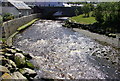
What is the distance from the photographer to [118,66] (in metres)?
19.8

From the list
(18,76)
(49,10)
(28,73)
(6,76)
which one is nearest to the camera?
(6,76)

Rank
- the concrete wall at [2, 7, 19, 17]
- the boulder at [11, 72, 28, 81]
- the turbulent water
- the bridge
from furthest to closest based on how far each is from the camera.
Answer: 1. the bridge
2. the concrete wall at [2, 7, 19, 17]
3. the turbulent water
4. the boulder at [11, 72, 28, 81]

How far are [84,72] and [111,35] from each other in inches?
790

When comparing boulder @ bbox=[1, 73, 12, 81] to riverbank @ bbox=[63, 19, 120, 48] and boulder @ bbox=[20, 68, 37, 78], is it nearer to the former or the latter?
boulder @ bbox=[20, 68, 37, 78]

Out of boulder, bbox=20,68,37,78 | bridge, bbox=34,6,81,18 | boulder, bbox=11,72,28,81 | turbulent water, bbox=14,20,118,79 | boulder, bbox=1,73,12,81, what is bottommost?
turbulent water, bbox=14,20,118,79

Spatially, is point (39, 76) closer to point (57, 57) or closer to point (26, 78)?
point (26, 78)

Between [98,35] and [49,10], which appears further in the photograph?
[49,10]

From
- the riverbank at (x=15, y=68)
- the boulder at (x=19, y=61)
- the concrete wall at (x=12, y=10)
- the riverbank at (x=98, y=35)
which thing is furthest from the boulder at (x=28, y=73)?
the concrete wall at (x=12, y=10)

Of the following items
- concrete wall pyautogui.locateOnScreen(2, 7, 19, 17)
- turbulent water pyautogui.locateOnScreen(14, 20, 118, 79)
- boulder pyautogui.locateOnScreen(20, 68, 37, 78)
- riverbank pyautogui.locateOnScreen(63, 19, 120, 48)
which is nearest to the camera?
boulder pyautogui.locateOnScreen(20, 68, 37, 78)

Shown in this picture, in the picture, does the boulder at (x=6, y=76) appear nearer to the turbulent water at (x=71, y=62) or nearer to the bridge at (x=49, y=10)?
the turbulent water at (x=71, y=62)

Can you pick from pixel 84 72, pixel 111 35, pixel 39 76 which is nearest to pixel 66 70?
pixel 84 72

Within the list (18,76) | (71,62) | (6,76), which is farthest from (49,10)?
(6,76)

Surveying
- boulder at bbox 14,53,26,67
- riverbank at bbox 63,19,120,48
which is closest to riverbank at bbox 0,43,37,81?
boulder at bbox 14,53,26,67

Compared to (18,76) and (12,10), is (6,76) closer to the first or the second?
(18,76)
